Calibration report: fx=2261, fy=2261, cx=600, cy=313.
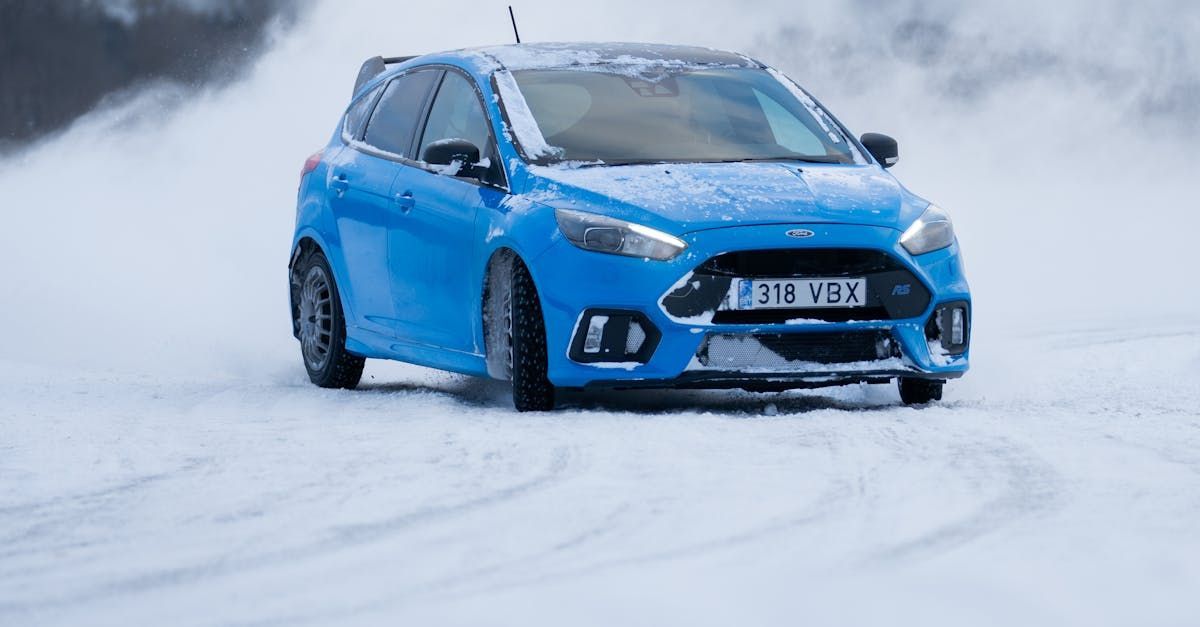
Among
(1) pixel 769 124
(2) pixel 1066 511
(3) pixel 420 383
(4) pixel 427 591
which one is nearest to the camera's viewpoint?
(4) pixel 427 591

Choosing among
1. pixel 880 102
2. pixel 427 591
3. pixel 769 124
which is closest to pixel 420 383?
pixel 769 124

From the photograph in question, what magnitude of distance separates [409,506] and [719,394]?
3.68 m

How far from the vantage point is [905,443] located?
638cm

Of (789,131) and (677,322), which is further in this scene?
(789,131)

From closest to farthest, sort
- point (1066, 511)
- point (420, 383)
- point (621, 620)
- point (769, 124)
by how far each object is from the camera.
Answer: point (621, 620) → point (1066, 511) → point (769, 124) → point (420, 383)

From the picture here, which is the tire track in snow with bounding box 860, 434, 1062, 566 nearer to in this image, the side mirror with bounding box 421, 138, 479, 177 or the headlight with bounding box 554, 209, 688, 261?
the headlight with bounding box 554, 209, 688, 261

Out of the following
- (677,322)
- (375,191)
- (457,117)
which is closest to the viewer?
(677,322)

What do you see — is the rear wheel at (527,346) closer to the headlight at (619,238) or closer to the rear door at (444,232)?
the headlight at (619,238)

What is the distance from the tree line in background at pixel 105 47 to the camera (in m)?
30.9

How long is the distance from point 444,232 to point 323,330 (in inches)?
67.5

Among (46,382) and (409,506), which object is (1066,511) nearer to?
(409,506)

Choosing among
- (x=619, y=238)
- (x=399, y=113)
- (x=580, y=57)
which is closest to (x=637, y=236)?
(x=619, y=238)

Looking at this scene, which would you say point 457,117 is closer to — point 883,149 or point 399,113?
point 399,113

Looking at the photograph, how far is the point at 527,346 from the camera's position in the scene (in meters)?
7.52
